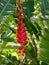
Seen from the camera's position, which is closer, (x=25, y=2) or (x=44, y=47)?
(x=44, y=47)

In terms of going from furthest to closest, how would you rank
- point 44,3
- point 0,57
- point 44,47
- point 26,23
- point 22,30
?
point 0,57 < point 26,23 < point 44,3 < point 44,47 < point 22,30

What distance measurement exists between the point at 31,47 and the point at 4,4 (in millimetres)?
384

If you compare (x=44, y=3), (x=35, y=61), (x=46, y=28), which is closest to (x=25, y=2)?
(x=44, y=3)

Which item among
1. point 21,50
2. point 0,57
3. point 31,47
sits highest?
point 21,50

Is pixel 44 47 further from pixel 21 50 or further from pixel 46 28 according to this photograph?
pixel 21 50

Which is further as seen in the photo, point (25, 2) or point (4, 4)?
point (25, 2)

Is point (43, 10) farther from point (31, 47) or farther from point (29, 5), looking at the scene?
point (31, 47)

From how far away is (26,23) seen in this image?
5.24ft

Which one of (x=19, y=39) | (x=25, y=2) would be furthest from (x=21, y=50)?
(x=25, y=2)

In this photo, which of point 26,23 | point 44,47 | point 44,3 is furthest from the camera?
point 26,23

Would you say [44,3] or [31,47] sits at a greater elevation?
[44,3]

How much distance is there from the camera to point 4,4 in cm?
142

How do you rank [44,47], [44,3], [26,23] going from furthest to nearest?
1. [26,23]
2. [44,3]
3. [44,47]

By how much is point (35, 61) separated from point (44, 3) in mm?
389
